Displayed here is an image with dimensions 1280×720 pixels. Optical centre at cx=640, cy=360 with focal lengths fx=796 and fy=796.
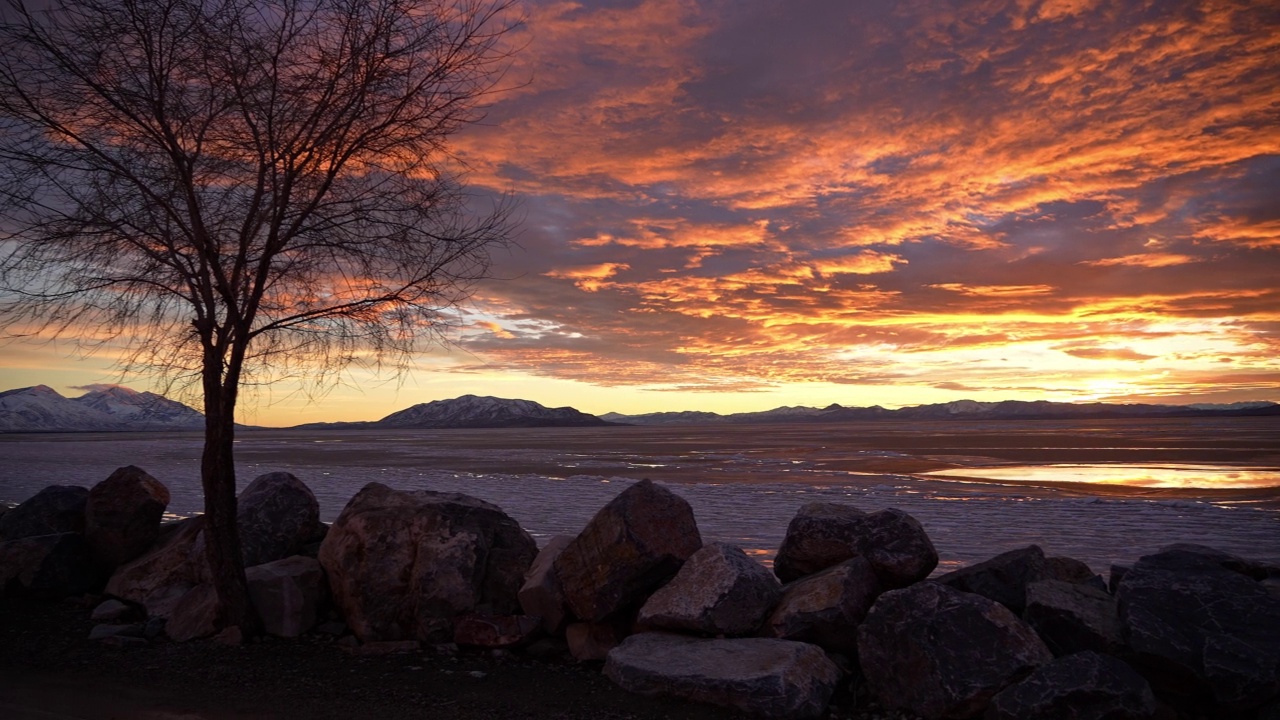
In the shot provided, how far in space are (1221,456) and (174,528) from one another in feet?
145

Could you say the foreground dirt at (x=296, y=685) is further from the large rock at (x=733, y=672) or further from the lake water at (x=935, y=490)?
the lake water at (x=935, y=490)

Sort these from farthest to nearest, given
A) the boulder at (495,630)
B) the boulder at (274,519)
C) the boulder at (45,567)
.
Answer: the boulder at (45,567) → the boulder at (274,519) → the boulder at (495,630)

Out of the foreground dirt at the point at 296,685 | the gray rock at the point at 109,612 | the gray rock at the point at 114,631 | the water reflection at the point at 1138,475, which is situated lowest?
the foreground dirt at the point at 296,685

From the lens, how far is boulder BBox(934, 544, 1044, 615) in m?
7.65

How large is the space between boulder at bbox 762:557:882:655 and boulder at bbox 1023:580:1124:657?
1402 millimetres

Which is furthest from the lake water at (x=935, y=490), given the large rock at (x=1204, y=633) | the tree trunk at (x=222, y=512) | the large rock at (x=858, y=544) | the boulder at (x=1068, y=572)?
the tree trunk at (x=222, y=512)

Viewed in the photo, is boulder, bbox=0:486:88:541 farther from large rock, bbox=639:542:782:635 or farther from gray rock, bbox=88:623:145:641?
large rock, bbox=639:542:782:635

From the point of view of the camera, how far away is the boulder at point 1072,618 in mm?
6445

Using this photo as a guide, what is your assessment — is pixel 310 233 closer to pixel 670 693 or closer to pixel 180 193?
pixel 180 193

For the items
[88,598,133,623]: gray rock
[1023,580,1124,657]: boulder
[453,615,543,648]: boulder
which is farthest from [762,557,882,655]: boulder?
[88,598,133,623]: gray rock

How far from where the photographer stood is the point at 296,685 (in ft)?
22.5

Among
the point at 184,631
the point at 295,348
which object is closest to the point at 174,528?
the point at 184,631

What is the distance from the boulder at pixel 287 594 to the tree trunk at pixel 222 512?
188 millimetres

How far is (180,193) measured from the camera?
28.8 ft
